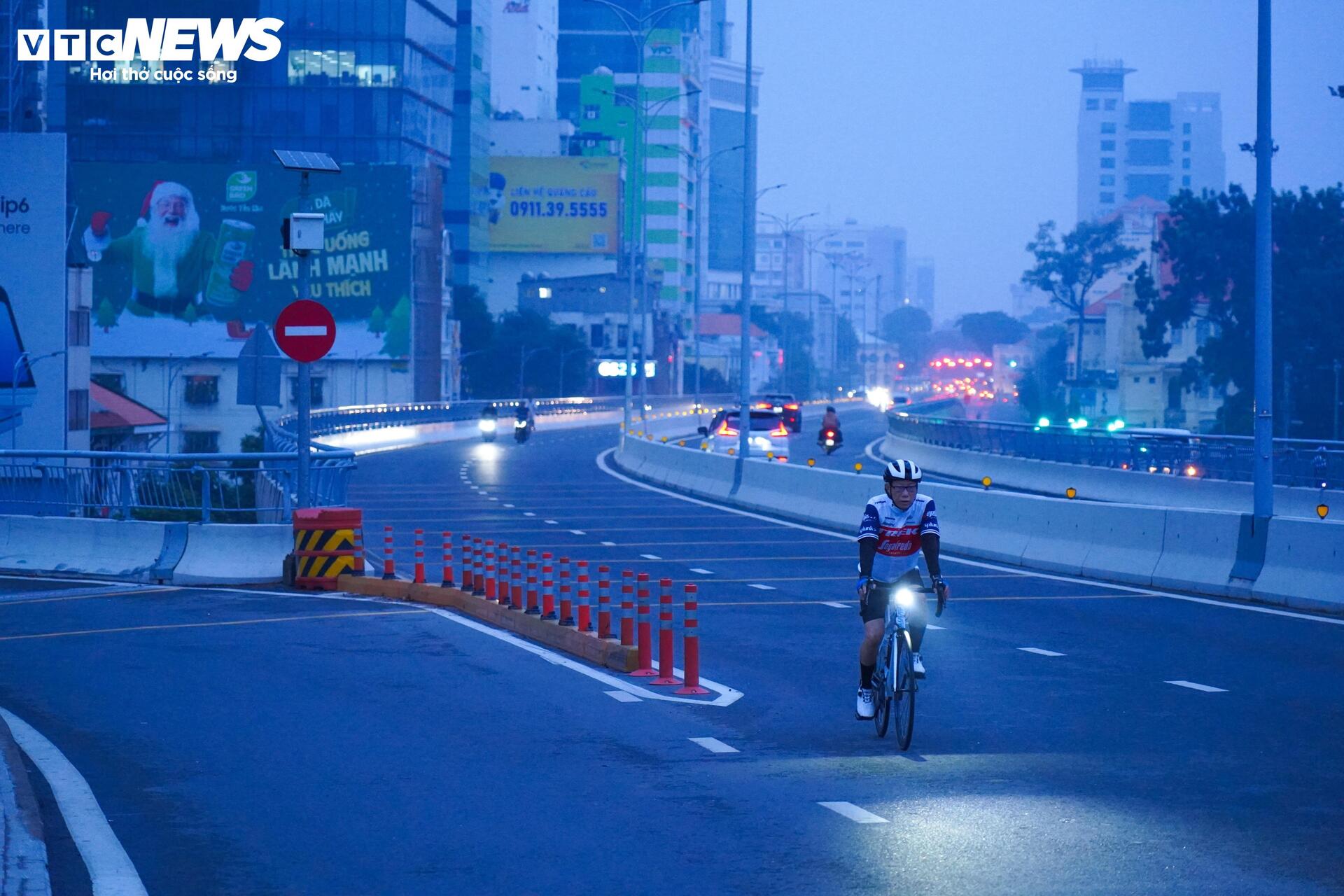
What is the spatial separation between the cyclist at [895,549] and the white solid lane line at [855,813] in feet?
6.37

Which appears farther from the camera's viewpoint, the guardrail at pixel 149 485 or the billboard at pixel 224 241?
the billboard at pixel 224 241

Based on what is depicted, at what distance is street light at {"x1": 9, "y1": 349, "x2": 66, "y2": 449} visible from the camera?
1774 inches

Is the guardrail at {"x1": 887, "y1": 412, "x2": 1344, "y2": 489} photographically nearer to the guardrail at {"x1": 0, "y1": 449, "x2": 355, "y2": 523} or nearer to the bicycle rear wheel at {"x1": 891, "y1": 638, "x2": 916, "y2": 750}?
the guardrail at {"x1": 0, "y1": 449, "x2": 355, "y2": 523}

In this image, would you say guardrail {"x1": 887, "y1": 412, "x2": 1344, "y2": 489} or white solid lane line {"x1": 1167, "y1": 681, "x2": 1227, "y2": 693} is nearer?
white solid lane line {"x1": 1167, "y1": 681, "x2": 1227, "y2": 693}

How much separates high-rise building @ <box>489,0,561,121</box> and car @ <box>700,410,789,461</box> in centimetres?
12141

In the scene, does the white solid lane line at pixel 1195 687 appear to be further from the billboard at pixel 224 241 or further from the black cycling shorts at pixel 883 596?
the billboard at pixel 224 241

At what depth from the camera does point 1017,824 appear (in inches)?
347

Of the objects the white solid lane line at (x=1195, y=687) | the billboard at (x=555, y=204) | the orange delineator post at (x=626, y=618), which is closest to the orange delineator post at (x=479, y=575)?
the orange delineator post at (x=626, y=618)

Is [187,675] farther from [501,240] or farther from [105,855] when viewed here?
[501,240]

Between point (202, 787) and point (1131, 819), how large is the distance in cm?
492

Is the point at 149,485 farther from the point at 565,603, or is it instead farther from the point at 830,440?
the point at 830,440

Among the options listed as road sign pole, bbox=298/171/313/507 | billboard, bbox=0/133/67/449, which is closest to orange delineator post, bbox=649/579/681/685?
road sign pole, bbox=298/171/313/507

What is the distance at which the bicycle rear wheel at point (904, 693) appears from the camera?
35.8 feet

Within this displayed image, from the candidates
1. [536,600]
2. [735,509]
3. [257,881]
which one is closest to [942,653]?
[536,600]
